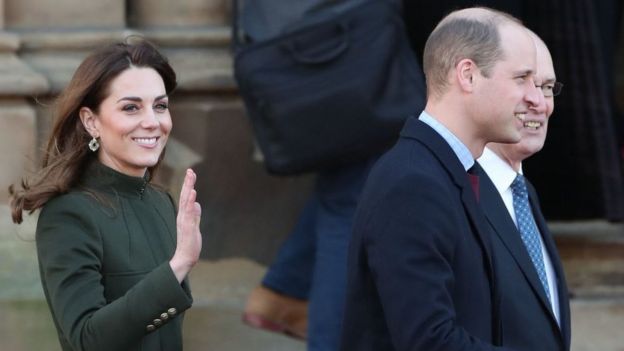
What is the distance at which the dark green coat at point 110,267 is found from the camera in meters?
3.36

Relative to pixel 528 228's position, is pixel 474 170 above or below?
above

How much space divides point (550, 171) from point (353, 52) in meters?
1.23

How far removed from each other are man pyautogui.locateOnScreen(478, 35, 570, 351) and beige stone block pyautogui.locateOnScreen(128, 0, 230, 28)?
8.53ft

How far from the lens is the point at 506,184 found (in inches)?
156

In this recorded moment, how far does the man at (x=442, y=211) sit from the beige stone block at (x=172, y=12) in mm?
3043

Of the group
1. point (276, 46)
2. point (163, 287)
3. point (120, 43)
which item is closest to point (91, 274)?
point (163, 287)

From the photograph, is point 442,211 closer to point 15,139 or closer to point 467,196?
point 467,196

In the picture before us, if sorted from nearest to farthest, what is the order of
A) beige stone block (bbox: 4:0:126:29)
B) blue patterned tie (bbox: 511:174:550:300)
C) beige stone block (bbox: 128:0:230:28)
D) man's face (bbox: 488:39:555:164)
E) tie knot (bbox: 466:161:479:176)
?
tie knot (bbox: 466:161:479:176), blue patterned tie (bbox: 511:174:550:300), man's face (bbox: 488:39:555:164), beige stone block (bbox: 4:0:126:29), beige stone block (bbox: 128:0:230:28)

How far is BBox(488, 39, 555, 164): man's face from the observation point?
4.13m

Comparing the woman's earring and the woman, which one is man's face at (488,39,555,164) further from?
the woman's earring

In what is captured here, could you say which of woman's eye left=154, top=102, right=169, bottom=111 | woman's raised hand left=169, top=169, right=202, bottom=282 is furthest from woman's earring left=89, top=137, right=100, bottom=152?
woman's raised hand left=169, top=169, right=202, bottom=282

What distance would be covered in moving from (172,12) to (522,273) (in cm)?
326

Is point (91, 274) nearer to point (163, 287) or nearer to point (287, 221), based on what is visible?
point (163, 287)

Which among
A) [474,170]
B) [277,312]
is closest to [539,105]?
[474,170]
